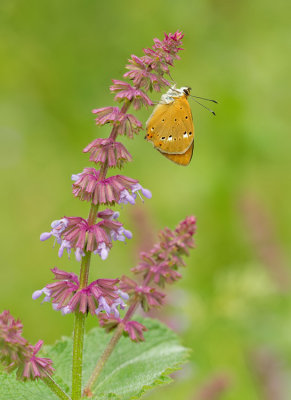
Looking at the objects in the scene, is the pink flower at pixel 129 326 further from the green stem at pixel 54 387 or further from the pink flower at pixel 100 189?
the pink flower at pixel 100 189

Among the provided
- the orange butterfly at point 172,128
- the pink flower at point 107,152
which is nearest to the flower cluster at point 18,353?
the pink flower at point 107,152

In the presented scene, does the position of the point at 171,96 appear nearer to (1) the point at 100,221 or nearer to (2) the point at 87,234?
(1) the point at 100,221

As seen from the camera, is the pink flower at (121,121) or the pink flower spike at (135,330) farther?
the pink flower spike at (135,330)

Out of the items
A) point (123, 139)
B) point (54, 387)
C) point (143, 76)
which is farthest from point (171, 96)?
point (123, 139)

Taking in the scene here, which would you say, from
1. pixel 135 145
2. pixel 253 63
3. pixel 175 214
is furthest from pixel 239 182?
pixel 253 63

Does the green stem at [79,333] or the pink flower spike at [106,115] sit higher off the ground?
the pink flower spike at [106,115]

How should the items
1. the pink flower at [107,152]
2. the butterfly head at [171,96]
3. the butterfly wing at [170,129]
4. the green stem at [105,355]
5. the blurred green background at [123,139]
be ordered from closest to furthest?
1. the pink flower at [107,152]
2. the green stem at [105,355]
3. the butterfly wing at [170,129]
4. the butterfly head at [171,96]
5. the blurred green background at [123,139]

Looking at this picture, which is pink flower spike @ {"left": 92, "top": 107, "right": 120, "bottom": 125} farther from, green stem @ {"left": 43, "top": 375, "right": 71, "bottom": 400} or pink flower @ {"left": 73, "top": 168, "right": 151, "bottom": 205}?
green stem @ {"left": 43, "top": 375, "right": 71, "bottom": 400}
